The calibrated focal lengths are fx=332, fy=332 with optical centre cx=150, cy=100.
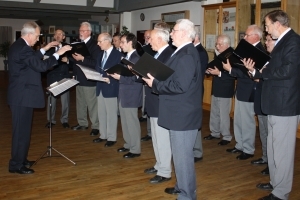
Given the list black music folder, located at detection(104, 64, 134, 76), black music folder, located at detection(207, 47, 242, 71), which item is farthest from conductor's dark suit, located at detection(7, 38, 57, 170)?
black music folder, located at detection(207, 47, 242, 71)

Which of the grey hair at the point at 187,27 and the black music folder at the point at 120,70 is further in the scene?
the black music folder at the point at 120,70

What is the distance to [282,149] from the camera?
3.08m

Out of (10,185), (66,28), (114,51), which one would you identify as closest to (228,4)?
(114,51)

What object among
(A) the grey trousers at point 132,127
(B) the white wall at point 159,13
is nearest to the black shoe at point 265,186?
(A) the grey trousers at point 132,127

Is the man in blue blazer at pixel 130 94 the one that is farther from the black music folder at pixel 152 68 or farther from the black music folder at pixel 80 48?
the black music folder at pixel 152 68

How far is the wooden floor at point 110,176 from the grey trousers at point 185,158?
0.40 meters

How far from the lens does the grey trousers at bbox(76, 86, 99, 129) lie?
5.68m

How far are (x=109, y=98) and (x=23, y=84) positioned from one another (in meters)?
1.46

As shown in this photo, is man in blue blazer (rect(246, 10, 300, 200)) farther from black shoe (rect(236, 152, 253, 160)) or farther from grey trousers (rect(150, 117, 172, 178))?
black shoe (rect(236, 152, 253, 160))

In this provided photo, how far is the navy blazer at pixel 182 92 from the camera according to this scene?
8.92ft

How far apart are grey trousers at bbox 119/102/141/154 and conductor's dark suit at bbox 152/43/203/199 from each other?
4.62 ft

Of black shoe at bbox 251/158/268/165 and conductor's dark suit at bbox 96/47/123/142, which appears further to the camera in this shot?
conductor's dark suit at bbox 96/47/123/142

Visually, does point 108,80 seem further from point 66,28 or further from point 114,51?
point 66,28

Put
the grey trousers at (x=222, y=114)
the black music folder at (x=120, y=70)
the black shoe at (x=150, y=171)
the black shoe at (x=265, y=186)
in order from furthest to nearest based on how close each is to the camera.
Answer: the grey trousers at (x=222, y=114), the black shoe at (x=150, y=171), the black music folder at (x=120, y=70), the black shoe at (x=265, y=186)
